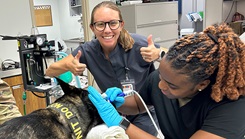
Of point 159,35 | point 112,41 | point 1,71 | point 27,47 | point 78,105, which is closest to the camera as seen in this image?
point 78,105

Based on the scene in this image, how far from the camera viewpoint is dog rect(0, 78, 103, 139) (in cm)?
77

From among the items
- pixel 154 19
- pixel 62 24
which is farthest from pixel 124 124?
pixel 62 24

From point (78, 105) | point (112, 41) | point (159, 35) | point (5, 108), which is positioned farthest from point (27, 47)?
point (159, 35)

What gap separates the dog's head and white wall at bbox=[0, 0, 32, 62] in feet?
8.40

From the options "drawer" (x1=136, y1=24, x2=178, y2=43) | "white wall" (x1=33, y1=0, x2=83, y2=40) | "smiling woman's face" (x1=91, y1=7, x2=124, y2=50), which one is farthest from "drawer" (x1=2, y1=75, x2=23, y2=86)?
"white wall" (x1=33, y1=0, x2=83, y2=40)

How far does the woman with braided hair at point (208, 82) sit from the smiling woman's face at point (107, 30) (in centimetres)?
57

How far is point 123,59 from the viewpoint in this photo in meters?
1.51

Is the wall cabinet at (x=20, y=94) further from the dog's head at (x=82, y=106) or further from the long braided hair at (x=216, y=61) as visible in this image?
the long braided hair at (x=216, y=61)

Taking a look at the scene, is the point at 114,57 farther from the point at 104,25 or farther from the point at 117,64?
the point at 104,25

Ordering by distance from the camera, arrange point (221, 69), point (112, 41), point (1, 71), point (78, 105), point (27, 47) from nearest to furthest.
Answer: point (221, 69)
point (78, 105)
point (112, 41)
point (27, 47)
point (1, 71)

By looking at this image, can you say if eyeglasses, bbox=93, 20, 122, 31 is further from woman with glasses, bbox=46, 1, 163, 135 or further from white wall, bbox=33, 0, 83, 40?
white wall, bbox=33, 0, 83, 40

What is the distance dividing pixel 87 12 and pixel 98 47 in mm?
2293

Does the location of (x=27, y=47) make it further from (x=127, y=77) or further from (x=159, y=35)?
(x=159, y=35)

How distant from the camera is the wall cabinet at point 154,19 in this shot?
10.6 ft
